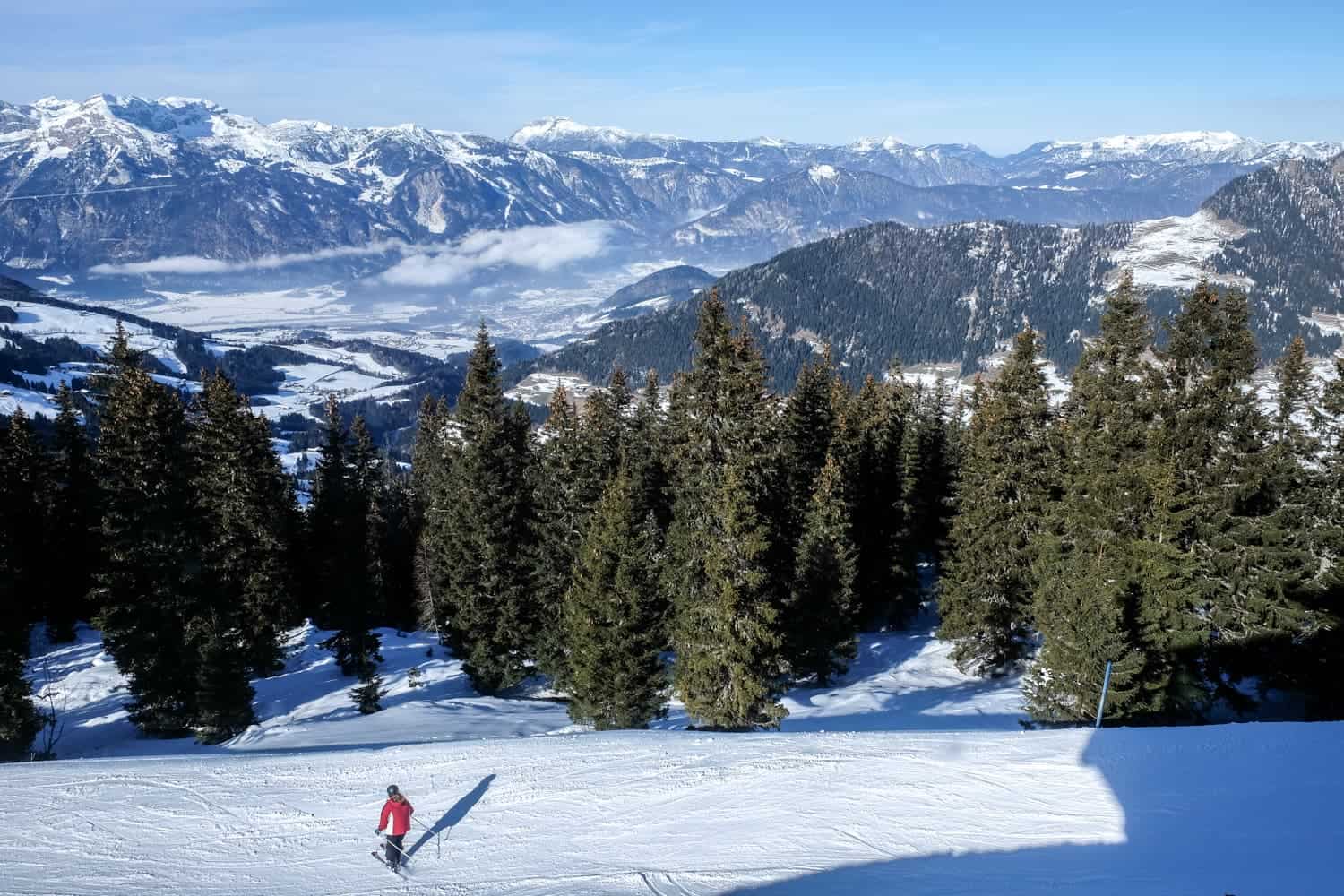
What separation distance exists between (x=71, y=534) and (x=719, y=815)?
43.1 metres

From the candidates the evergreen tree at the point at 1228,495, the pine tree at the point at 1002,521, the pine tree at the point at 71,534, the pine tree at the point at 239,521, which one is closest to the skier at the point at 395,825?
the evergreen tree at the point at 1228,495

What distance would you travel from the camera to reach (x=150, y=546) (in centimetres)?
2736

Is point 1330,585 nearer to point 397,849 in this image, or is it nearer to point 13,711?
point 397,849

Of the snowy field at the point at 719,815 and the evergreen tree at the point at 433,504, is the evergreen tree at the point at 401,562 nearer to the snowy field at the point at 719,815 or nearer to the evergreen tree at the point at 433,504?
the evergreen tree at the point at 433,504

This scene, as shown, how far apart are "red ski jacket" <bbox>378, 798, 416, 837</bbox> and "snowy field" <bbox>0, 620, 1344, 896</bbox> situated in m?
0.68

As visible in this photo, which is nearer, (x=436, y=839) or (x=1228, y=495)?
(x=436, y=839)

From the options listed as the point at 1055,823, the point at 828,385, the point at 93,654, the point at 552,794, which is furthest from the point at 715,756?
the point at 93,654

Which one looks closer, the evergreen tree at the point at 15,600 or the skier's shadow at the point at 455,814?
the skier's shadow at the point at 455,814

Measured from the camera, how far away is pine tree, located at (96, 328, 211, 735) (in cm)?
2698

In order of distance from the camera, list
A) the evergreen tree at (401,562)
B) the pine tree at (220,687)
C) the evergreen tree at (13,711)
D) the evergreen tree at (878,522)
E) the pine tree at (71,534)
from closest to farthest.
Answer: the evergreen tree at (13,711) → the pine tree at (220,687) → the evergreen tree at (878,522) → the pine tree at (71,534) → the evergreen tree at (401,562)

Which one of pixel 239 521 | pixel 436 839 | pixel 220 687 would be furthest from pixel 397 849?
pixel 239 521

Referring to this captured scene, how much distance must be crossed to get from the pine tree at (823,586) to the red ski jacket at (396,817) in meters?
19.4

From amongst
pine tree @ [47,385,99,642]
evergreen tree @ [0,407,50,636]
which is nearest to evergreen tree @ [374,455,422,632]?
pine tree @ [47,385,99,642]

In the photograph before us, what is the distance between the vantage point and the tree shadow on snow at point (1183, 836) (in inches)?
478
